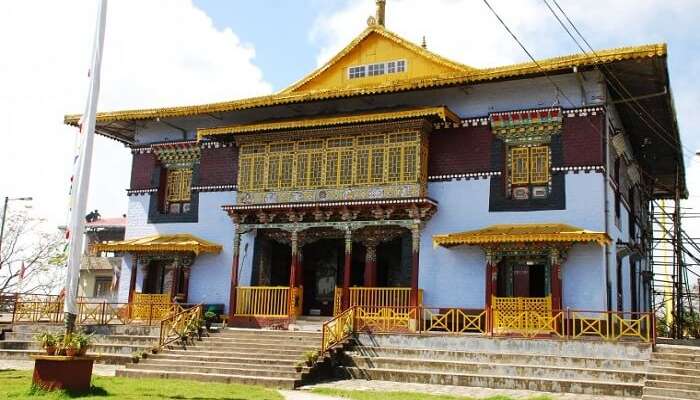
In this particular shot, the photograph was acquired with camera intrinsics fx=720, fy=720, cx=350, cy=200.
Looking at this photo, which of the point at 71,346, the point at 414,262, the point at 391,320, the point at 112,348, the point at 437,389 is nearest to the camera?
the point at 71,346

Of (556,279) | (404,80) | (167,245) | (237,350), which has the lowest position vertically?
(237,350)

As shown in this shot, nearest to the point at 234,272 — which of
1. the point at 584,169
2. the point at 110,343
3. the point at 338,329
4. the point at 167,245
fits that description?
the point at 167,245

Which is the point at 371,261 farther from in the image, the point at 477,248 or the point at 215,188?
the point at 215,188

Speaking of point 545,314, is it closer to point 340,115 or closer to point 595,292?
point 595,292

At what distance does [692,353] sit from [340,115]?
42.9ft

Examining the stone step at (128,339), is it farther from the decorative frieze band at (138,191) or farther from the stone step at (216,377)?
the decorative frieze band at (138,191)

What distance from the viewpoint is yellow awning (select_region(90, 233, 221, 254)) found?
25.1 metres

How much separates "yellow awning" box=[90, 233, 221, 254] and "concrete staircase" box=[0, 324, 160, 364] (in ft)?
11.9

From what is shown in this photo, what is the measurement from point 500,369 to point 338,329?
4.60 meters

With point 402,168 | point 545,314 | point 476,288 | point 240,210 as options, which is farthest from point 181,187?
point 545,314

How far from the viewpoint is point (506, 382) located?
16.2 meters

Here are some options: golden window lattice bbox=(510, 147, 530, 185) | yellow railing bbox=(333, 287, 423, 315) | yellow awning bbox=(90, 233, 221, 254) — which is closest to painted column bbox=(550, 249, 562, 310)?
golden window lattice bbox=(510, 147, 530, 185)

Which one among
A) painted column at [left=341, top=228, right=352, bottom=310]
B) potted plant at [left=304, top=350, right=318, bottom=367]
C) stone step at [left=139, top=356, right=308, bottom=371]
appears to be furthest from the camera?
painted column at [left=341, top=228, right=352, bottom=310]

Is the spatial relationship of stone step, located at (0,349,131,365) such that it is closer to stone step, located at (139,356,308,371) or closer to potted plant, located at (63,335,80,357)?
stone step, located at (139,356,308,371)
